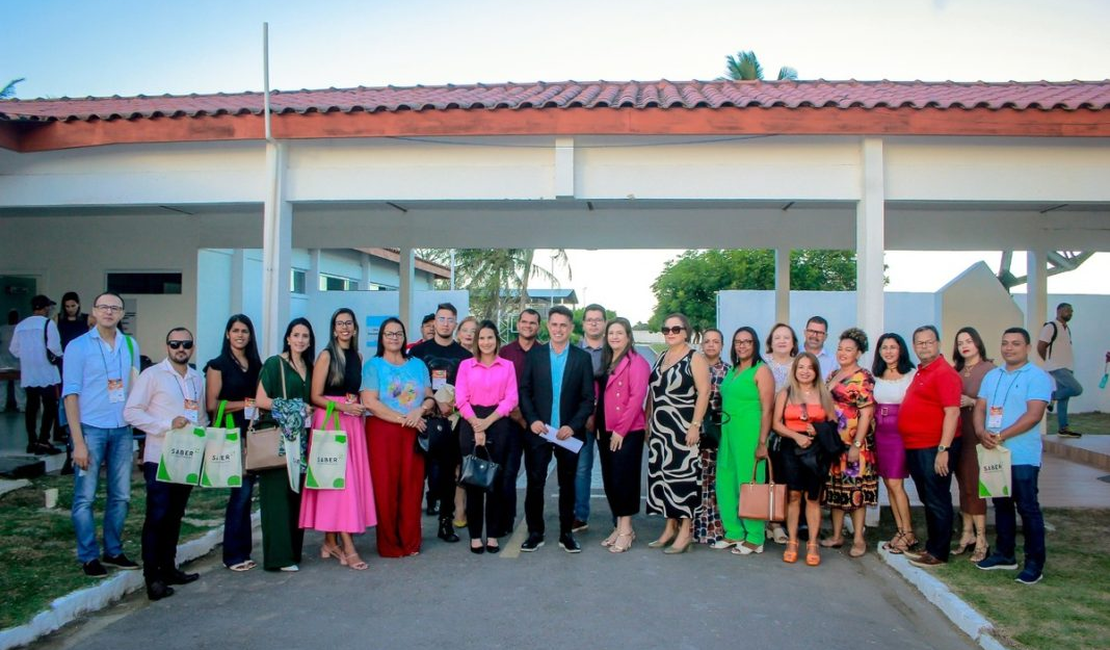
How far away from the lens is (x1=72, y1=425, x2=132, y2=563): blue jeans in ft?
16.7

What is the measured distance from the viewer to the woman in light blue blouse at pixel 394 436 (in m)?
5.88

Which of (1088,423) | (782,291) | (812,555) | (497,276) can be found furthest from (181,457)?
(497,276)

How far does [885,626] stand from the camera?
4660 millimetres

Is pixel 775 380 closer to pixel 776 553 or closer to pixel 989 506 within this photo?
pixel 776 553

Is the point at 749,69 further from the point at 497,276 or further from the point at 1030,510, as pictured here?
the point at 1030,510

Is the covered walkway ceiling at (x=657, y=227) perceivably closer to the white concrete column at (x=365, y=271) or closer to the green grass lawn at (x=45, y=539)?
the green grass lawn at (x=45, y=539)

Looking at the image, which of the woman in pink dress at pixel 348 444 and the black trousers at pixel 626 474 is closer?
the woman in pink dress at pixel 348 444

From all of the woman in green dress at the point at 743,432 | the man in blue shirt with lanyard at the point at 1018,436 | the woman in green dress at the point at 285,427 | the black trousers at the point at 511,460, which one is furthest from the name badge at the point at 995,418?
the woman in green dress at the point at 285,427

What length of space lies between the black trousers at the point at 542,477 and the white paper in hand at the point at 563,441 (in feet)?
0.16

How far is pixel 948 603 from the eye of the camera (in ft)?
16.1

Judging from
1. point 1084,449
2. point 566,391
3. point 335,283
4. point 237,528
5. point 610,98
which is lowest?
point 237,528

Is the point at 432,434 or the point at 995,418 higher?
the point at 995,418

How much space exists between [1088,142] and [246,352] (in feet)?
23.6

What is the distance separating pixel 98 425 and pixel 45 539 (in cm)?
153
